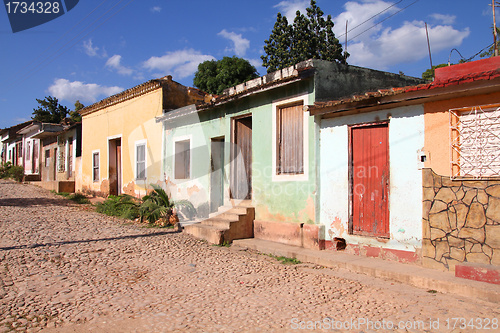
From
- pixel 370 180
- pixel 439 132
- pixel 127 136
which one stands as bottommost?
pixel 370 180

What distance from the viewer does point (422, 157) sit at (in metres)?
5.96

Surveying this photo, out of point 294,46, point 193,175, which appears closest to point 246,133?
point 193,175

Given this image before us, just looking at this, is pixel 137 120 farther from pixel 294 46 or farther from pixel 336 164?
pixel 294 46

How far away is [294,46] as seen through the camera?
24.6 metres

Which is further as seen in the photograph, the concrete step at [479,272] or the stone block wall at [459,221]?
the stone block wall at [459,221]

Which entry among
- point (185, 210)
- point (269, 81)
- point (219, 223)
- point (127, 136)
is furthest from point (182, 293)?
point (127, 136)

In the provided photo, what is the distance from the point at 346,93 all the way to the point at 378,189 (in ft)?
7.74

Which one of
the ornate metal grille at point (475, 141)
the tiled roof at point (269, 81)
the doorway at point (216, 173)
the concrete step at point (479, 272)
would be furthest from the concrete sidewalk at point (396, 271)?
the tiled roof at point (269, 81)

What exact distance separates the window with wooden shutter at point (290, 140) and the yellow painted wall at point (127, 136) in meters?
5.49

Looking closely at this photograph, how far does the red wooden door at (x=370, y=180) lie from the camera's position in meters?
6.52

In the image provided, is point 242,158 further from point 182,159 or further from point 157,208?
point 182,159

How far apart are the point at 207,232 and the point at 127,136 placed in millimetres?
7295

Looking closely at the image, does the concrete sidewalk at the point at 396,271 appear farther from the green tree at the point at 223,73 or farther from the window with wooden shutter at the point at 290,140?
the green tree at the point at 223,73

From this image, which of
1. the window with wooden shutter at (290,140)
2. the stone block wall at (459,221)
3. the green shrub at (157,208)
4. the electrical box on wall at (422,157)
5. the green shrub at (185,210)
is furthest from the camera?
the green shrub at (157,208)
